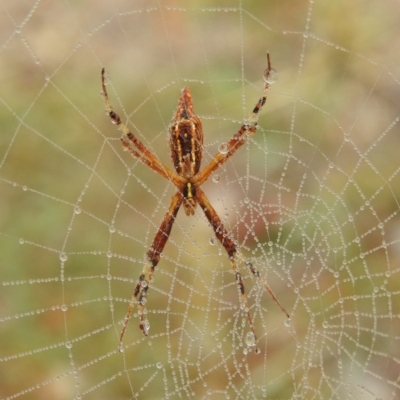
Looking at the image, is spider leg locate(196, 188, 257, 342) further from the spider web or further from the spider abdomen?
the spider web

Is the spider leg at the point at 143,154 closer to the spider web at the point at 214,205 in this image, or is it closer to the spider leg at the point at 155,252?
the spider leg at the point at 155,252

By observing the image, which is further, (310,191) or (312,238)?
(310,191)

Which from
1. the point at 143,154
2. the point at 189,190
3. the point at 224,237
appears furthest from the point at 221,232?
the point at 143,154

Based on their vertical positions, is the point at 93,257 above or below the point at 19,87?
below

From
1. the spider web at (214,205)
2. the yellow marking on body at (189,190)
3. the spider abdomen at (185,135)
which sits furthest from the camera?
the spider web at (214,205)

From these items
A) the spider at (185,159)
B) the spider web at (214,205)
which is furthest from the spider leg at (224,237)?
the spider web at (214,205)

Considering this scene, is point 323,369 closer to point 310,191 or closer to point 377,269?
point 377,269

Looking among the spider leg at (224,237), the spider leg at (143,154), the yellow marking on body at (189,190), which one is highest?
the spider leg at (143,154)

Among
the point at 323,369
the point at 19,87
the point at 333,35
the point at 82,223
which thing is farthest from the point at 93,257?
the point at 333,35
